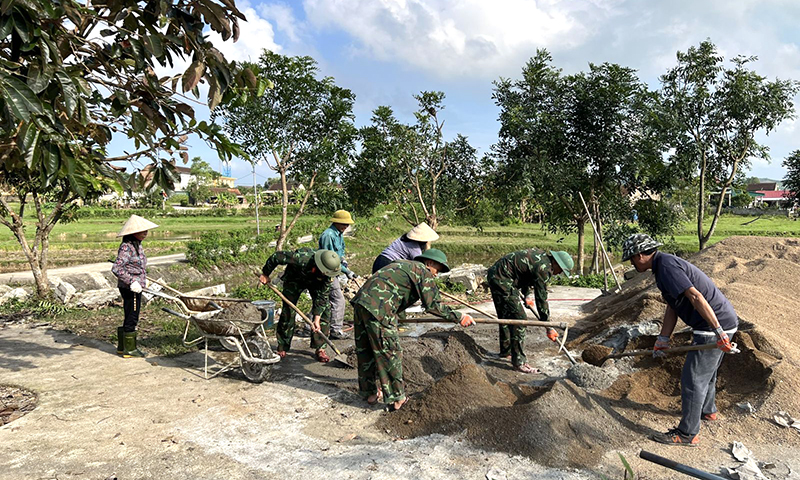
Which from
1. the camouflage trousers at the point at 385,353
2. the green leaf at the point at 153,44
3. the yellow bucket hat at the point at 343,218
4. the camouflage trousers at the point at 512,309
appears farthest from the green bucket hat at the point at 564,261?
the green leaf at the point at 153,44

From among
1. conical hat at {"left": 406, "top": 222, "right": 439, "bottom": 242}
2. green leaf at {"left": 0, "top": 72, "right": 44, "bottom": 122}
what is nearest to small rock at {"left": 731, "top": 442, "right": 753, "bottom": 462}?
conical hat at {"left": 406, "top": 222, "right": 439, "bottom": 242}

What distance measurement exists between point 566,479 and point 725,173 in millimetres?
12344

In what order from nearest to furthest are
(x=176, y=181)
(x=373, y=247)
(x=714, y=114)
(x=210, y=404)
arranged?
(x=176, y=181) → (x=210, y=404) → (x=714, y=114) → (x=373, y=247)

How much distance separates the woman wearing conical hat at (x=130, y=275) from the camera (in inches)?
246

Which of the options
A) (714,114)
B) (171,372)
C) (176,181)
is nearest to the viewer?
(176,181)

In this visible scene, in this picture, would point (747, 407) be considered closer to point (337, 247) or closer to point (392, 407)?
point (392, 407)

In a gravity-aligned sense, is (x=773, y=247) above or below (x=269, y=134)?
below

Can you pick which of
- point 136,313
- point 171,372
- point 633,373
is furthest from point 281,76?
point 633,373

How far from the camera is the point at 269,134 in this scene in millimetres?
13148

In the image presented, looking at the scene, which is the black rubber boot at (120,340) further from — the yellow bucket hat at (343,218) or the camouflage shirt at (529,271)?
the camouflage shirt at (529,271)

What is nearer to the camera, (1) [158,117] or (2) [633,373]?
(1) [158,117]

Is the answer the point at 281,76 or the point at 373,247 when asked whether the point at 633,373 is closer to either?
the point at 281,76

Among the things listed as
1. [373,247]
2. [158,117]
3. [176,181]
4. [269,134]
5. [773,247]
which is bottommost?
[373,247]

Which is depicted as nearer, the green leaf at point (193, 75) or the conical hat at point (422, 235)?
the green leaf at point (193, 75)
